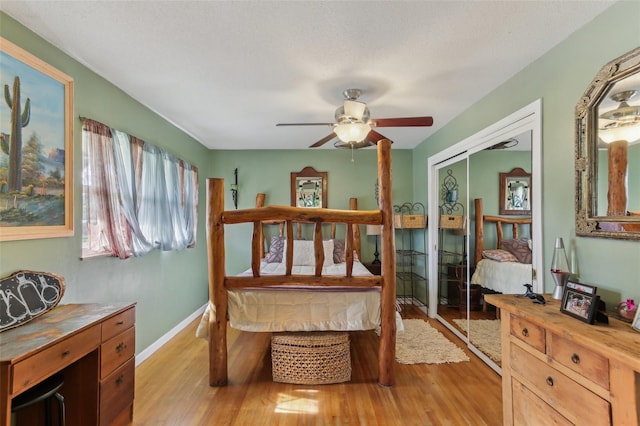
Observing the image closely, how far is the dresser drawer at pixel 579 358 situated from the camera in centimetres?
114

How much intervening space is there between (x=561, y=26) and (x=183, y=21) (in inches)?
88.3

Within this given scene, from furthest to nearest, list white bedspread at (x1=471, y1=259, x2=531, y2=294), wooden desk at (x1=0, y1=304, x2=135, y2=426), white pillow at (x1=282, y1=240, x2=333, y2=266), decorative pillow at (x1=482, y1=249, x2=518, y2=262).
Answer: white pillow at (x1=282, y1=240, x2=333, y2=266)
decorative pillow at (x1=482, y1=249, x2=518, y2=262)
white bedspread at (x1=471, y1=259, x2=531, y2=294)
wooden desk at (x1=0, y1=304, x2=135, y2=426)

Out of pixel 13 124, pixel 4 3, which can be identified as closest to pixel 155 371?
pixel 13 124

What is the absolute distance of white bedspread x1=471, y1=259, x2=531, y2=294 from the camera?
7.49 ft

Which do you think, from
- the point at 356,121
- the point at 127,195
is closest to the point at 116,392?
the point at 127,195

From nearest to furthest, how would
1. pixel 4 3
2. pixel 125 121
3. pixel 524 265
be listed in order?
1. pixel 4 3
2. pixel 524 265
3. pixel 125 121

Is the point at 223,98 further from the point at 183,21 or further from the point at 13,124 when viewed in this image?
the point at 13,124

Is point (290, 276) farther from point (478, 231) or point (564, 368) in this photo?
point (478, 231)

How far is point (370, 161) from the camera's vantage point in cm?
476

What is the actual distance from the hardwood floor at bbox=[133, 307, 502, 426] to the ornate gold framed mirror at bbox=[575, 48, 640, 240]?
4.80 ft

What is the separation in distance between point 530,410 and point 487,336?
1.49 metres

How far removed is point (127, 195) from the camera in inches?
98.0

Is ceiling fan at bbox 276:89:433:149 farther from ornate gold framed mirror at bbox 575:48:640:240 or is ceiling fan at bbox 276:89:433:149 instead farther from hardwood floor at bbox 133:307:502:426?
hardwood floor at bbox 133:307:502:426

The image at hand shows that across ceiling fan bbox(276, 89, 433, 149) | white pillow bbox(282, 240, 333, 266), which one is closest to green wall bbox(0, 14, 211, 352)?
white pillow bbox(282, 240, 333, 266)
